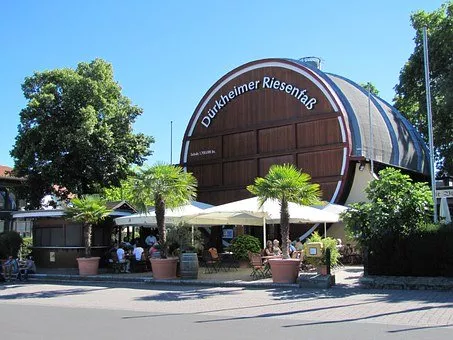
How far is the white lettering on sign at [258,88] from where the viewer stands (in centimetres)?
2815

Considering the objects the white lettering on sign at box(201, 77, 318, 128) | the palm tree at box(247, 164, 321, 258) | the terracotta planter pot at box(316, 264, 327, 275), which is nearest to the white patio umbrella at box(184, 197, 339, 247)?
the palm tree at box(247, 164, 321, 258)

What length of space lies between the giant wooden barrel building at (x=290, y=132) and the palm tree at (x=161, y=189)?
31.8 feet

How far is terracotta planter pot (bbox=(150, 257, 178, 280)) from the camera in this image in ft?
62.3

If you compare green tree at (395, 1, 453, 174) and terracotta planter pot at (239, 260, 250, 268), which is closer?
terracotta planter pot at (239, 260, 250, 268)

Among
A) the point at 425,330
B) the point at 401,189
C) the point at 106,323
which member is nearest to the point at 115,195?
the point at 401,189

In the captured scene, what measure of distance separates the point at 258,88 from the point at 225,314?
65.7 feet

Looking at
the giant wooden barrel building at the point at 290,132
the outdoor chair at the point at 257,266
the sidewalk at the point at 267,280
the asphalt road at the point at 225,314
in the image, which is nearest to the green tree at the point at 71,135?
the giant wooden barrel building at the point at 290,132

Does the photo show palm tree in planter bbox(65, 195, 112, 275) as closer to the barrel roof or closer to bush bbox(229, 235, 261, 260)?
bush bbox(229, 235, 261, 260)

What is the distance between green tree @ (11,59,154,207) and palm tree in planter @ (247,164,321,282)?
1422 centimetres

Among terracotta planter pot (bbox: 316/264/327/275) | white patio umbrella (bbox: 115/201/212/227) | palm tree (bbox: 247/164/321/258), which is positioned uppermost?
palm tree (bbox: 247/164/321/258)

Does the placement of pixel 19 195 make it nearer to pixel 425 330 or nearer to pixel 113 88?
pixel 113 88

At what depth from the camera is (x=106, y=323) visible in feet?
33.4

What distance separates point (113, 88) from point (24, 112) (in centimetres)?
518

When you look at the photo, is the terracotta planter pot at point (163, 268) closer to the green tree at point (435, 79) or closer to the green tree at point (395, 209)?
the green tree at point (395, 209)
